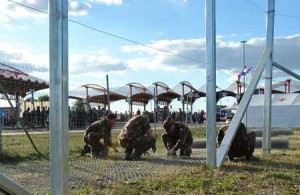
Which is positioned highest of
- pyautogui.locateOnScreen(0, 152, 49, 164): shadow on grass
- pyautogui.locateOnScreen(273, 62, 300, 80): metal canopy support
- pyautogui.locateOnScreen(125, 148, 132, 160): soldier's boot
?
pyautogui.locateOnScreen(273, 62, 300, 80): metal canopy support

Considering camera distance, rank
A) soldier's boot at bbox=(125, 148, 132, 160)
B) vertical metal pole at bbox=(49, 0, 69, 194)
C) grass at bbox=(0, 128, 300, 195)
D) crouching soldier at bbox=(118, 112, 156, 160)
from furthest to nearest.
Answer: crouching soldier at bbox=(118, 112, 156, 160) < soldier's boot at bbox=(125, 148, 132, 160) < grass at bbox=(0, 128, 300, 195) < vertical metal pole at bbox=(49, 0, 69, 194)

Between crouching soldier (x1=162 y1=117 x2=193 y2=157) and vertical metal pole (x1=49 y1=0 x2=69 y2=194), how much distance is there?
7062 mm

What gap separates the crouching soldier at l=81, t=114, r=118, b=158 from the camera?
37.1 ft

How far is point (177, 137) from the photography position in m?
11.6

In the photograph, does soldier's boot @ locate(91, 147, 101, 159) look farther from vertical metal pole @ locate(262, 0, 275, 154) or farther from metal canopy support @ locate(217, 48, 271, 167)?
vertical metal pole @ locate(262, 0, 275, 154)

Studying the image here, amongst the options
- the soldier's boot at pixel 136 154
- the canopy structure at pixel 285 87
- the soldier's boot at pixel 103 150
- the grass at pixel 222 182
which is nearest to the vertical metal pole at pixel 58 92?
the grass at pixel 222 182

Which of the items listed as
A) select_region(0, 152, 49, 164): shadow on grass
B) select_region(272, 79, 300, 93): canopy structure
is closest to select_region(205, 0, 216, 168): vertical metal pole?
select_region(0, 152, 49, 164): shadow on grass

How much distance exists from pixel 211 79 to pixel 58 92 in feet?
14.8

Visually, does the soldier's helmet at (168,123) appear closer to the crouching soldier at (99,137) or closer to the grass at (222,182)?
the crouching soldier at (99,137)

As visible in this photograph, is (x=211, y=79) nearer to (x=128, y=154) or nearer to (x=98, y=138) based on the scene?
(x=128, y=154)

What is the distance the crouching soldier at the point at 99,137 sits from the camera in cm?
1130

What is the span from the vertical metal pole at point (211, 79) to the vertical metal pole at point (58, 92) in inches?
172

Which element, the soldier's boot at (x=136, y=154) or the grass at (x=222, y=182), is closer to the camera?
the grass at (x=222, y=182)

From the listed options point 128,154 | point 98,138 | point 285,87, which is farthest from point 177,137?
point 285,87
